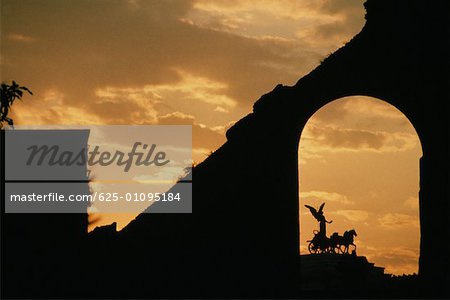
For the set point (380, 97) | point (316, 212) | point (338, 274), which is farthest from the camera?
point (316, 212)

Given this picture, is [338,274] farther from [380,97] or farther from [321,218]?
[380,97]

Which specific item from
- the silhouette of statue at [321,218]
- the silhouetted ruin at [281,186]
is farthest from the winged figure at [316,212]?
the silhouetted ruin at [281,186]

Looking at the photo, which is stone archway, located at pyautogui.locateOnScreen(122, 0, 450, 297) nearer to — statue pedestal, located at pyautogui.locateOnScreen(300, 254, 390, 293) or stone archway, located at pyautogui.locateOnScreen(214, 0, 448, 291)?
stone archway, located at pyautogui.locateOnScreen(214, 0, 448, 291)

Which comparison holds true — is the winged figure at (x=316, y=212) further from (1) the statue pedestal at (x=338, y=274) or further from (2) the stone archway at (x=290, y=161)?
(2) the stone archway at (x=290, y=161)

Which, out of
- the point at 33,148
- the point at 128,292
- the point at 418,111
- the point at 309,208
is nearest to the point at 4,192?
the point at 33,148

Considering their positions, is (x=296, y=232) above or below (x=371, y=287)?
above

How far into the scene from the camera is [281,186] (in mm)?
17578

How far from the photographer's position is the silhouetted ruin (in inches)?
663

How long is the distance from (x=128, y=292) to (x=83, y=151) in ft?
11.4

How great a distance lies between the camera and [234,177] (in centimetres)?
1795

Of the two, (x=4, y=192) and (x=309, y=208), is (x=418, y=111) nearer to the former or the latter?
(x=309, y=208)

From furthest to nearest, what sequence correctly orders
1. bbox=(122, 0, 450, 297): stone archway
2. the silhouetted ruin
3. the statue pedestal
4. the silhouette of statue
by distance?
the silhouette of statue, the statue pedestal, bbox=(122, 0, 450, 297): stone archway, the silhouetted ruin

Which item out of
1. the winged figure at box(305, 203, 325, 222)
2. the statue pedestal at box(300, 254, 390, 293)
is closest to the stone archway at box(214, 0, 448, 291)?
the statue pedestal at box(300, 254, 390, 293)

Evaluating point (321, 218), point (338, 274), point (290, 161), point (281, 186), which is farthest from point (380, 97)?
point (321, 218)
